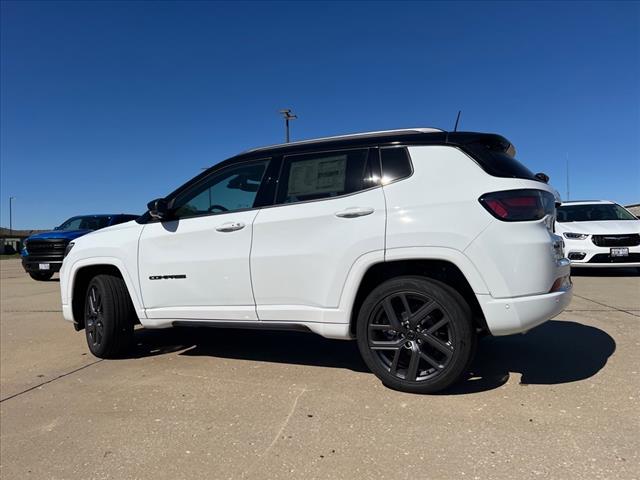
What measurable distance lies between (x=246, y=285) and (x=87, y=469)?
1612 mm

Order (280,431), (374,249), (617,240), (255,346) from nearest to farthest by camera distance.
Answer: (280,431) < (374,249) < (255,346) < (617,240)

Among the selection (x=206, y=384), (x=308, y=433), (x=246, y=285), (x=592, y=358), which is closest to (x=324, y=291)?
(x=246, y=285)

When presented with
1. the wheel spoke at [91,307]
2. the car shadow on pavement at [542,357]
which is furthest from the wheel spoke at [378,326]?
the wheel spoke at [91,307]

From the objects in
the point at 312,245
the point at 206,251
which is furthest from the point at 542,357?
the point at 206,251

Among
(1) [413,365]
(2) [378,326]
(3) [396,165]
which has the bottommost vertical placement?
(1) [413,365]

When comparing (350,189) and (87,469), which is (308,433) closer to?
(87,469)

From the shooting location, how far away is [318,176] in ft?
11.9

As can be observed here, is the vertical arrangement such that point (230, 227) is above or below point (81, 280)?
A: above

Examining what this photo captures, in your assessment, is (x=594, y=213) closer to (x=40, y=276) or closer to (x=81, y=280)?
(x=81, y=280)

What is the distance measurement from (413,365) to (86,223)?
41.2 ft

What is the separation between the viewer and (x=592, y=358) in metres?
3.88

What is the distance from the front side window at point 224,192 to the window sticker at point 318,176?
326 mm

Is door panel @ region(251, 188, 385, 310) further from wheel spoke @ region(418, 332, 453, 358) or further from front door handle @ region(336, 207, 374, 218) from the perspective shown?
wheel spoke @ region(418, 332, 453, 358)

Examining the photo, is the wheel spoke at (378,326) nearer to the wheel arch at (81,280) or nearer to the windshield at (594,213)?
the wheel arch at (81,280)
